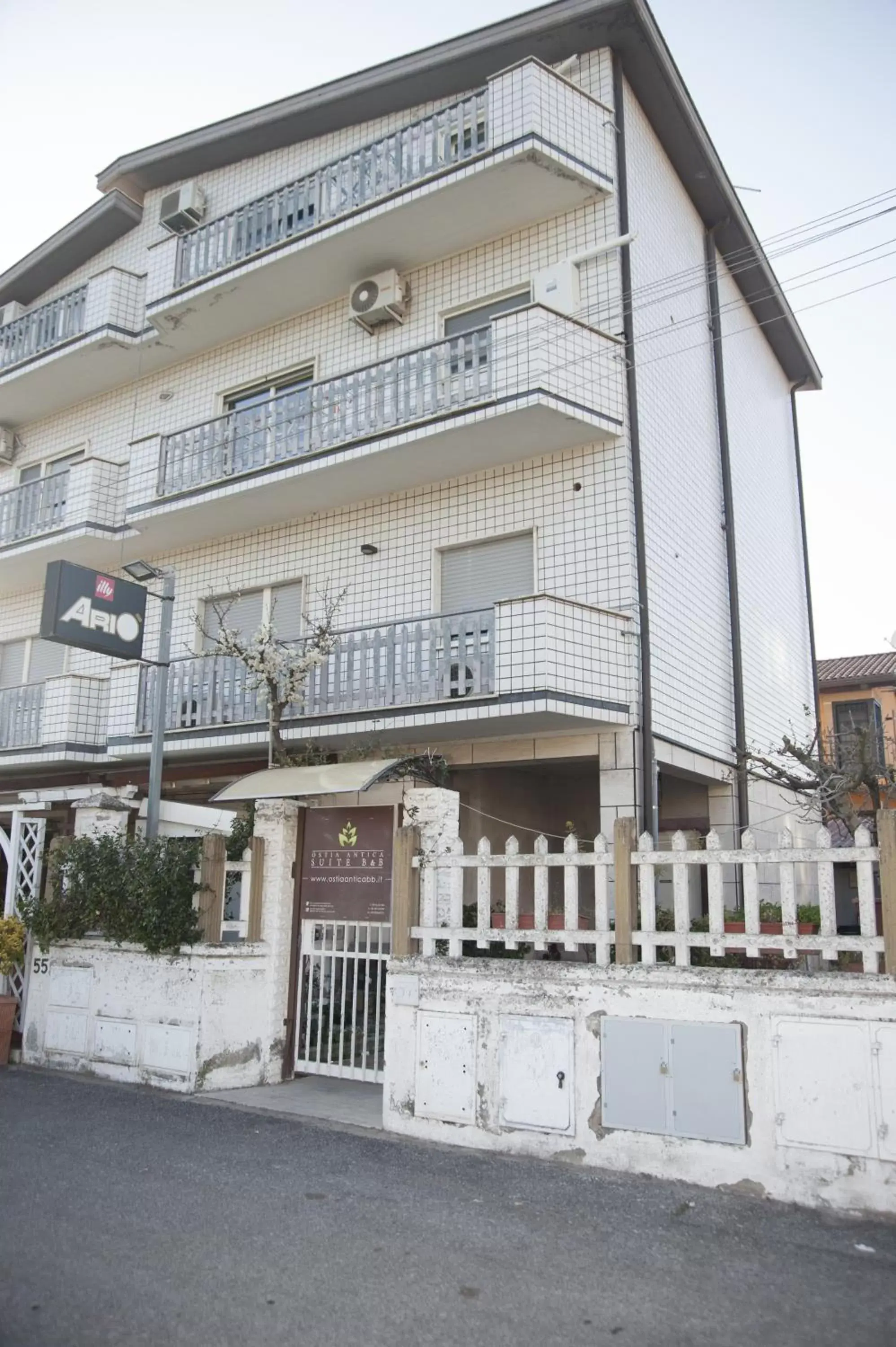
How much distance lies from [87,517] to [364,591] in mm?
5188

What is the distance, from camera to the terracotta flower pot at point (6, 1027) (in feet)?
35.0

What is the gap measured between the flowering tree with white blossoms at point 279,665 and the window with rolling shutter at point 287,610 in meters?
1.30

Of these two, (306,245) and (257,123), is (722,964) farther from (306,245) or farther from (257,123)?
(257,123)

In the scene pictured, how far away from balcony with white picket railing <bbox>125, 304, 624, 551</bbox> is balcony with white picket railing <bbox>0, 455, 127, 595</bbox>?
888 mm

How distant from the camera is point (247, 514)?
14836 mm

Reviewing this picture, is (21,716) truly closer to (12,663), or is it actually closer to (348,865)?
(12,663)

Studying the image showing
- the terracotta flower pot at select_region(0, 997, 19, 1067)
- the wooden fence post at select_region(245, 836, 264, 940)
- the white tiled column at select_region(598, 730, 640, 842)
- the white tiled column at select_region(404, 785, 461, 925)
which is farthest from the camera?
the white tiled column at select_region(598, 730, 640, 842)

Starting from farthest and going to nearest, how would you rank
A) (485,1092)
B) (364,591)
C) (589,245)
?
1. (364,591)
2. (589,245)
3. (485,1092)

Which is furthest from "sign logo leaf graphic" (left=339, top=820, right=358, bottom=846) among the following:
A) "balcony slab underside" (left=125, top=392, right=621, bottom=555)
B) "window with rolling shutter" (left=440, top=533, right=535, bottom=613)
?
"balcony slab underside" (left=125, top=392, right=621, bottom=555)

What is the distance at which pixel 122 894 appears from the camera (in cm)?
986

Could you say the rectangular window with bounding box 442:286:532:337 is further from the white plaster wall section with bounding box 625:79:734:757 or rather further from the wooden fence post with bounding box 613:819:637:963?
the wooden fence post with bounding box 613:819:637:963

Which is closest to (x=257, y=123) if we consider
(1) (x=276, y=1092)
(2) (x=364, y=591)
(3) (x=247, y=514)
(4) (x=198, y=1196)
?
(3) (x=247, y=514)

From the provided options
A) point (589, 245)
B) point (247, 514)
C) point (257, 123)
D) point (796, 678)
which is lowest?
point (796, 678)

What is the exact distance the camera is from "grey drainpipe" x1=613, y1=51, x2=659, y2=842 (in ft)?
37.7
